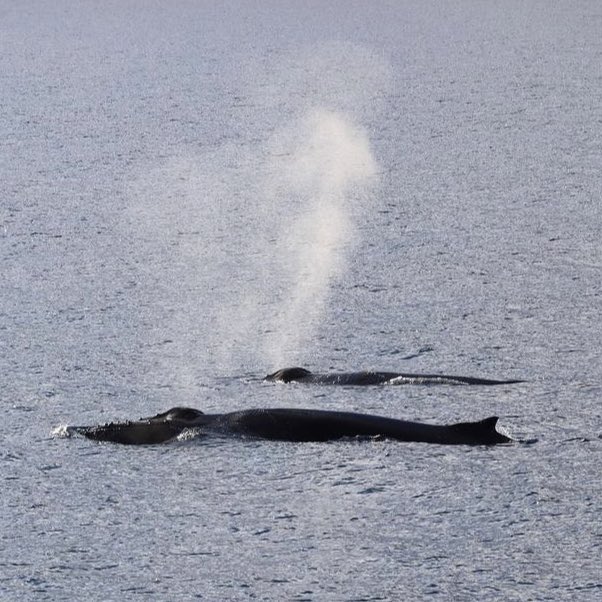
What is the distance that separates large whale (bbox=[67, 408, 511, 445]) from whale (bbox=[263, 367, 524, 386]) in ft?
1.45

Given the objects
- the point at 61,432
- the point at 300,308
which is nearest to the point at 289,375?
the point at 61,432

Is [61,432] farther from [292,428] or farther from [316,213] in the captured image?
[316,213]

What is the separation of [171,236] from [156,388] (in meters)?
2.14

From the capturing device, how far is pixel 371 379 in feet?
14.7

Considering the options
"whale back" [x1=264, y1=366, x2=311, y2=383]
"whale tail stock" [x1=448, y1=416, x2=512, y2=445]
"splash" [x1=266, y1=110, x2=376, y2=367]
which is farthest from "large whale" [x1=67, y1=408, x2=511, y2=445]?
"splash" [x1=266, y1=110, x2=376, y2=367]

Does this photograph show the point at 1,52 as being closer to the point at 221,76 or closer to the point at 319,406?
the point at 221,76

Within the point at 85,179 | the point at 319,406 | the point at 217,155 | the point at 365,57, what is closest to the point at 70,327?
the point at 319,406

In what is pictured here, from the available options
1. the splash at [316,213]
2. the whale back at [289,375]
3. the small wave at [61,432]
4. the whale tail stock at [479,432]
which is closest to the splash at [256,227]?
the splash at [316,213]

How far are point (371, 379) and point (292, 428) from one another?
0.57 meters

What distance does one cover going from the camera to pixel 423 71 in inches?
411

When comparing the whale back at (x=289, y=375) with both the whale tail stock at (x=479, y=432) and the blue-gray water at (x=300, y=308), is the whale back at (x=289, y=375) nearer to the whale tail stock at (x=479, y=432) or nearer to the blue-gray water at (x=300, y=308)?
the blue-gray water at (x=300, y=308)

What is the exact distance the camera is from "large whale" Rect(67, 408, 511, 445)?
3.92 m

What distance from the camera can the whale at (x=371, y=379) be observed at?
14.7ft

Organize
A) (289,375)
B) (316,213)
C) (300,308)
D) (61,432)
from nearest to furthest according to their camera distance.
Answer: (61,432) → (289,375) → (300,308) → (316,213)
